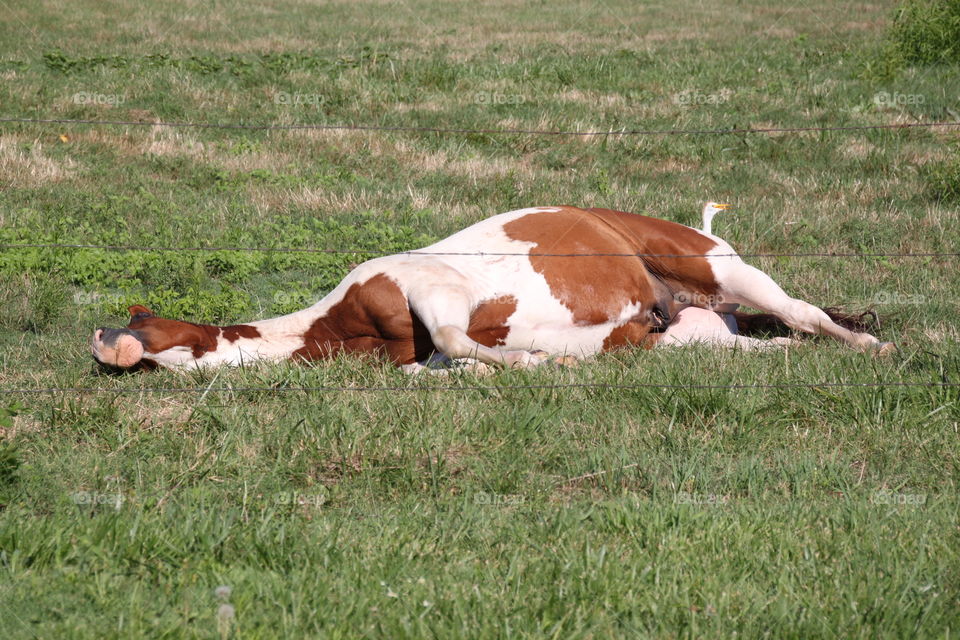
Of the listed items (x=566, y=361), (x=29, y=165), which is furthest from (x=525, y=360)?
(x=29, y=165)

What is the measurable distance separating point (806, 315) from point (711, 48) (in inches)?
392

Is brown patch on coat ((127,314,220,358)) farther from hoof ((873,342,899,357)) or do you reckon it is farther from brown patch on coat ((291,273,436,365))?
hoof ((873,342,899,357))

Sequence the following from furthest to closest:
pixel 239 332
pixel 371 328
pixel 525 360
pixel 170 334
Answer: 1. pixel 371 328
2. pixel 239 332
3. pixel 525 360
4. pixel 170 334

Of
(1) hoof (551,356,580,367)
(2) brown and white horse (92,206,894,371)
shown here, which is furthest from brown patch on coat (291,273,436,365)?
(1) hoof (551,356,580,367)

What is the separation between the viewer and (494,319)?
17.2ft

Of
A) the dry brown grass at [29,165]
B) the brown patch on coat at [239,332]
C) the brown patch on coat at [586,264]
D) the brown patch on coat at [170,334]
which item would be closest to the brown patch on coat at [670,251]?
the brown patch on coat at [586,264]

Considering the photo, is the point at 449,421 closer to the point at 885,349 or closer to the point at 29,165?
the point at 885,349

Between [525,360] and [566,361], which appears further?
[566,361]

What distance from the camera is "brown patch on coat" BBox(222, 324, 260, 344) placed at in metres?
5.03

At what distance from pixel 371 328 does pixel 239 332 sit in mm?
674

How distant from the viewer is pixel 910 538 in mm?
3367

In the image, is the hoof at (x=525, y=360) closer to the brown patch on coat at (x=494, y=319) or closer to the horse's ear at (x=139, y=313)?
the brown patch on coat at (x=494, y=319)

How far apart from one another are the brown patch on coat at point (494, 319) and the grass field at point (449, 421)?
0.52 metres

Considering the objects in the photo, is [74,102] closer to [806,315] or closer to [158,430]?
[158,430]
